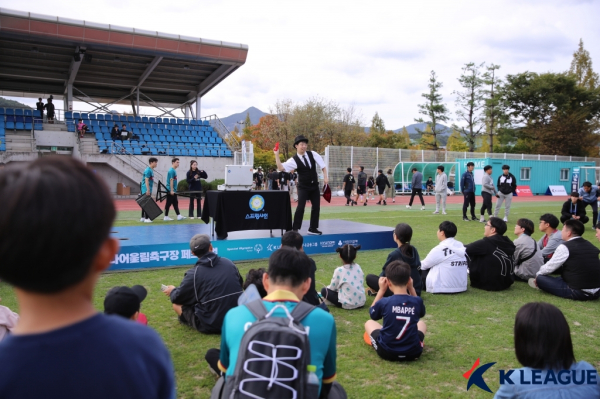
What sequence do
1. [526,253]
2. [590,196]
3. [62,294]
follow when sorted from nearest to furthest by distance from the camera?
[62,294] < [526,253] < [590,196]

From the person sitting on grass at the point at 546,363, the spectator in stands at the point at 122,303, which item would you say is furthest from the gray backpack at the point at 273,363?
the spectator in stands at the point at 122,303

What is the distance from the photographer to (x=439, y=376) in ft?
11.9

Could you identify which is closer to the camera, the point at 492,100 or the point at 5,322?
the point at 5,322

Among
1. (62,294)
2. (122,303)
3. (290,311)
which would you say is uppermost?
(62,294)

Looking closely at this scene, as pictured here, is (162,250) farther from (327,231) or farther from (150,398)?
(150,398)

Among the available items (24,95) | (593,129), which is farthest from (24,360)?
(593,129)

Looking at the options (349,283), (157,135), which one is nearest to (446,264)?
(349,283)

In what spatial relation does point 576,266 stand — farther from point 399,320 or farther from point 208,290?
point 208,290

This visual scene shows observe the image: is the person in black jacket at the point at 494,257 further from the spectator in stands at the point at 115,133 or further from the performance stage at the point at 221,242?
the spectator in stands at the point at 115,133

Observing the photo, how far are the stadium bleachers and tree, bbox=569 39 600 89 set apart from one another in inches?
2181

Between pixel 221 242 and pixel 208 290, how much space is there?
329cm

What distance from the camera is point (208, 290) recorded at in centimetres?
444

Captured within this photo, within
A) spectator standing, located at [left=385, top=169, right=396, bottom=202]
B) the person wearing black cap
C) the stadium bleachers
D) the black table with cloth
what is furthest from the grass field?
Result: the stadium bleachers

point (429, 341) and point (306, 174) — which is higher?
point (306, 174)
